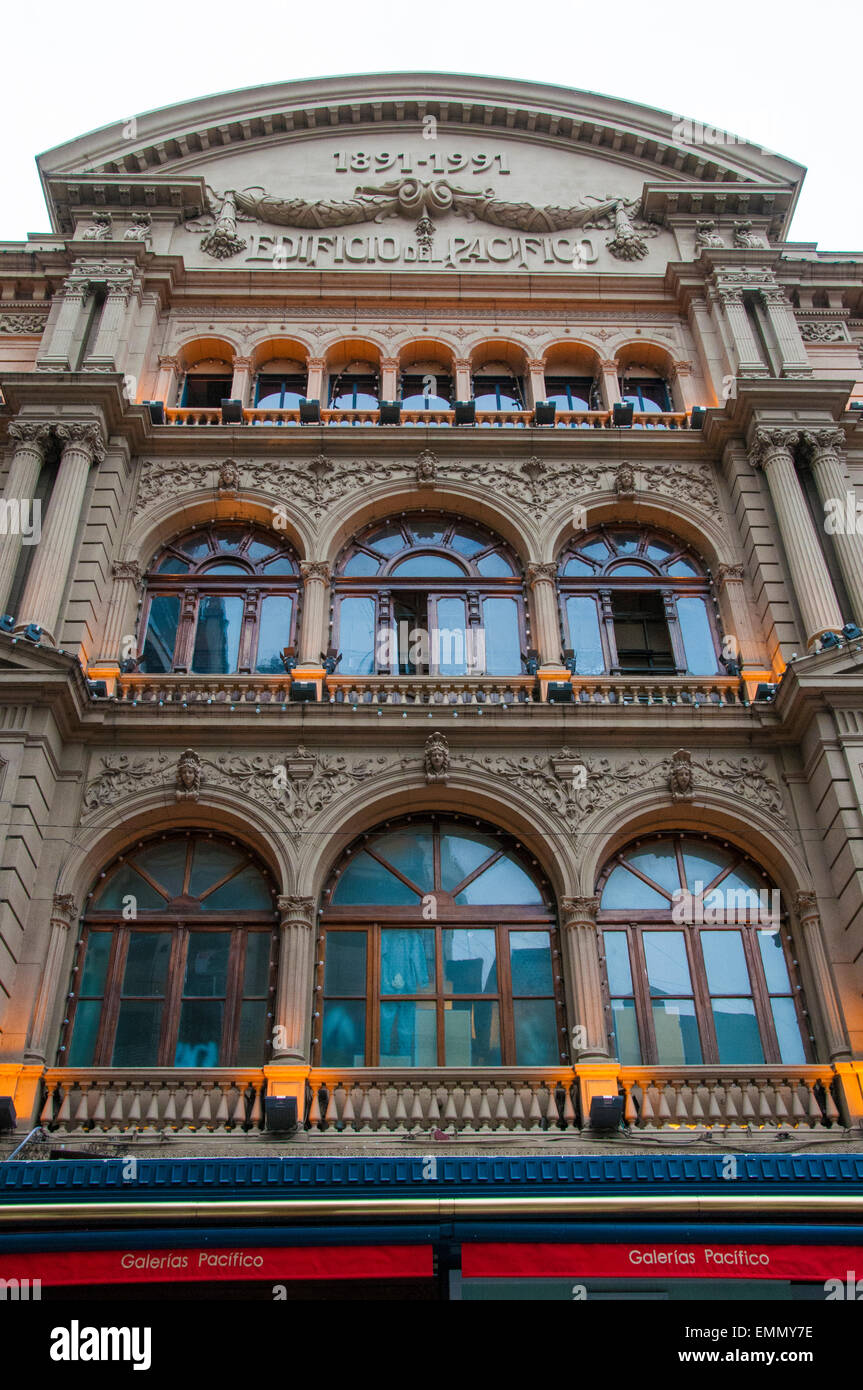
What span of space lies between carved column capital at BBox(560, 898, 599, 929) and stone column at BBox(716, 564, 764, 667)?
5086mm

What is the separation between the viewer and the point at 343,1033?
15.8 meters

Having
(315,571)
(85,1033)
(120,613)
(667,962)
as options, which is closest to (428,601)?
(315,571)

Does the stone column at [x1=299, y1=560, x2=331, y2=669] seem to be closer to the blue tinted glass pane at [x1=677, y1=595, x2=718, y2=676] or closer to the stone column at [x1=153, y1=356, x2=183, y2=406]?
the stone column at [x1=153, y1=356, x2=183, y2=406]

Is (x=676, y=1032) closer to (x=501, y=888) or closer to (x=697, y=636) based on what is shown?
(x=501, y=888)

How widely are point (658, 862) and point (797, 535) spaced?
5.92 metres

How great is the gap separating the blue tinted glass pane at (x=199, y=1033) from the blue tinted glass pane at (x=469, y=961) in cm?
303

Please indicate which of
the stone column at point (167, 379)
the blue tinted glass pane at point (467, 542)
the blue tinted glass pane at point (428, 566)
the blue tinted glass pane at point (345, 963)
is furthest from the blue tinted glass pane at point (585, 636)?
the stone column at point (167, 379)

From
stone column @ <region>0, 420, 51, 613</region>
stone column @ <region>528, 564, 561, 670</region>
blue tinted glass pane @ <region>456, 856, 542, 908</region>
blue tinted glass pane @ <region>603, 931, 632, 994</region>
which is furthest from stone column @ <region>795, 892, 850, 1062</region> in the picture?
stone column @ <region>0, 420, 51, 613</region>

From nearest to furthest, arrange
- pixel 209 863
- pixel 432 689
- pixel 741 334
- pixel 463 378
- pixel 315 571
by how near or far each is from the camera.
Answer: pixel 209 863
pixel 432 689
pixel 315 571
pixel 741 334
pixel 463 378

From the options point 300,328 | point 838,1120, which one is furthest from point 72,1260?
point 300,328

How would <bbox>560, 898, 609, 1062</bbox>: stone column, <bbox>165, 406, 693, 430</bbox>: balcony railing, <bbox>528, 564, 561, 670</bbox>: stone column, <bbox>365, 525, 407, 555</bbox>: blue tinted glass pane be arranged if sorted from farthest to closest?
<bbox>165, 406, 693, 430</bbox>: balcony railing → <bbox>365, 525, 407, 555</bbox>: blue tinted glass pane → <bbox>528, 564, 561, 670</bbox>: stone column → <bbox>560, 898, 609, 1062</bbox>: stone column

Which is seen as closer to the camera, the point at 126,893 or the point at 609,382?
the point at 126,893

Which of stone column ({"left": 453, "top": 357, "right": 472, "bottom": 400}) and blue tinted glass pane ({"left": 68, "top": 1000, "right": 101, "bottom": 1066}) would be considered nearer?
blue tinted glass pane ({"left": 68, "top": 1000, "right": 101, "bottom": 1066})

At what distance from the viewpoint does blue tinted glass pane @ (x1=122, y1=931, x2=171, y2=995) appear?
1611 cm
